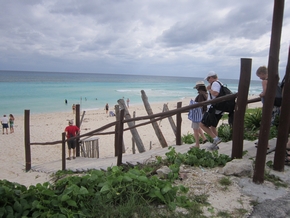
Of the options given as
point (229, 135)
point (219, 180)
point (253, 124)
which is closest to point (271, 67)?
point (219, 180)

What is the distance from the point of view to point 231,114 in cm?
433

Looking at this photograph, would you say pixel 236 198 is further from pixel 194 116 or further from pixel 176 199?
pixel 194 116

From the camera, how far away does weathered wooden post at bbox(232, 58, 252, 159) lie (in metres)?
3.28

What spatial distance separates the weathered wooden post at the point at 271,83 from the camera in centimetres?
273

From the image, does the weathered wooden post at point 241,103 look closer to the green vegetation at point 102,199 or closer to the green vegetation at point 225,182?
the green vegetation at point 225,182

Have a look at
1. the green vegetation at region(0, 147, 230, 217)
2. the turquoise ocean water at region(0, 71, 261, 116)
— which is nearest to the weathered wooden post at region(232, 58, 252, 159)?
the green vegetation at region(0, 147, 230, 217)

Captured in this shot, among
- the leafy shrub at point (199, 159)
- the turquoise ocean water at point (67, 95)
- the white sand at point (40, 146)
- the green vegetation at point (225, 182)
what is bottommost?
the white sand at point (40, 146)

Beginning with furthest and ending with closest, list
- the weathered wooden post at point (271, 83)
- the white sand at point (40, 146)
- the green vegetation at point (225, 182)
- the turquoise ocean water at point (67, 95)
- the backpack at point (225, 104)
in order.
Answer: the turquoise ocean water at point (67, 95) < the white sand at point (40, 146) < the backpack at point (225, 104) < the green vegetation at point (225, 182) < the weathered wooden post at point (271, 83)

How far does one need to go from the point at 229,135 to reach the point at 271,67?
Result: 3.18 metres

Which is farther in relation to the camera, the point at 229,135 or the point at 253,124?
the point at 253,124

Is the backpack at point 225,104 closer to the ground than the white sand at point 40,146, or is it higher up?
higher up

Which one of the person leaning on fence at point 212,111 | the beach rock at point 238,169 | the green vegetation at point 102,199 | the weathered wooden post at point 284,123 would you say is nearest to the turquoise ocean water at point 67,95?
the person leaning on fence at point 212,111

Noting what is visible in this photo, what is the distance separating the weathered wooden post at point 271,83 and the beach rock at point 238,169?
0.16 meters

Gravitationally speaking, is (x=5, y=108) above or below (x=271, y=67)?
below
